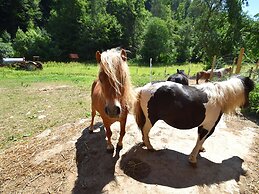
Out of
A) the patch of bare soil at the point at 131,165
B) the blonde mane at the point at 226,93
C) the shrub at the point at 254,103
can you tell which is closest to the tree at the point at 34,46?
the patch of bare soil at the point at 131,165

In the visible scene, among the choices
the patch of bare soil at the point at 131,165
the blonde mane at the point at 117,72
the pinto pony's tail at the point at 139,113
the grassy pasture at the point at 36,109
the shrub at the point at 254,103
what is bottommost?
the grassy pasture at the point at 36,109

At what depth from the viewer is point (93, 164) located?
3445mm

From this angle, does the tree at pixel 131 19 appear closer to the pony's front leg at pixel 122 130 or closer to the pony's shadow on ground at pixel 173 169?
the pony's front leg at pixel 122 130

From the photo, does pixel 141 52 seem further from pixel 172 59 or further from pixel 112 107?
pixel 112 107

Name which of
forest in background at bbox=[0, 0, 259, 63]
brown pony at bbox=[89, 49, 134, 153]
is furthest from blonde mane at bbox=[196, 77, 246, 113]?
forest in background at bbox=[0, 0, 259, 63]

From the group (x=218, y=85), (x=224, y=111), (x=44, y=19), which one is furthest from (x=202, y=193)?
(x=44, y=19)

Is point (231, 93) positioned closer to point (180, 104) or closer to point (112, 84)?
point (180, 104)

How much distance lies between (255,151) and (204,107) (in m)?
1.67

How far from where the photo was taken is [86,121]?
17.6 ft

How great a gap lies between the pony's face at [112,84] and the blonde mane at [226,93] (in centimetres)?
136

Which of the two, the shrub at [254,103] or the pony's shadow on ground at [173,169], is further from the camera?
the shrub at [254,103]

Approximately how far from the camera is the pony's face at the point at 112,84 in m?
2.77

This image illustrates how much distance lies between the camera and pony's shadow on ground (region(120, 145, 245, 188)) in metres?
3.13

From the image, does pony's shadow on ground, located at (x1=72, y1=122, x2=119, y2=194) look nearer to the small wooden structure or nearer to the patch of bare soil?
the patch of bare soil
